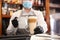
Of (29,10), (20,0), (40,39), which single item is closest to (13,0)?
(20,0)

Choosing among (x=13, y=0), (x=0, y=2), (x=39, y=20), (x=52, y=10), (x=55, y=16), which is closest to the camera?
(x=55, y=16)

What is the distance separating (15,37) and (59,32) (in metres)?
0.28

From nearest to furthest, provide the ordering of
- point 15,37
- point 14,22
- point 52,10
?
point 15,37, point 14,22, point 52,10

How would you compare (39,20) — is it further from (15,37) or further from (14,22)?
(15,37)

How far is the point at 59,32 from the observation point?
1.73 feet

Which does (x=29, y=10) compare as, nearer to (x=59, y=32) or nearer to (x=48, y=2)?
(x=48, y=2)

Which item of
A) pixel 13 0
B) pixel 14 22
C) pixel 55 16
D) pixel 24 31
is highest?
pixel 13 0

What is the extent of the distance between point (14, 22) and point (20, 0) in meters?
0.92

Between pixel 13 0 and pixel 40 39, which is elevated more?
pixel 13 0

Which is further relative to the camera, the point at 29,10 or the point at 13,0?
the point at 13,0

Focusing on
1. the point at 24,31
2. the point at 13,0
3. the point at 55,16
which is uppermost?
the point at 13,0

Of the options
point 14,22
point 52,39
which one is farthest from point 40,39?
point 14,22

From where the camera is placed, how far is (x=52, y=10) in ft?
9.11

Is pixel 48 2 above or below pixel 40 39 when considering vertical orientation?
above
